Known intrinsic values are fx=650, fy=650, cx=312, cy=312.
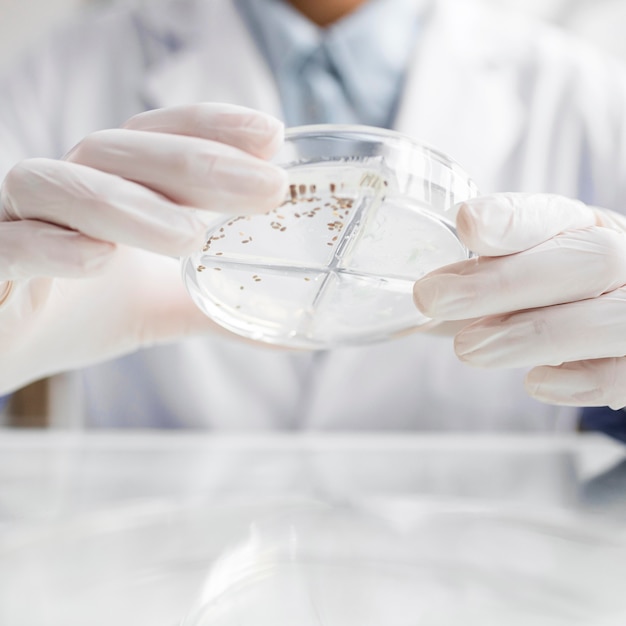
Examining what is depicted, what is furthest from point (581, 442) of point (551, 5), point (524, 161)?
point (551, 5)

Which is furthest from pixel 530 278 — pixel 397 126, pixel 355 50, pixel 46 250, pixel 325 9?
pixel 325 9

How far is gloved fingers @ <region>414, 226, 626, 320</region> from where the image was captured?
489 mm

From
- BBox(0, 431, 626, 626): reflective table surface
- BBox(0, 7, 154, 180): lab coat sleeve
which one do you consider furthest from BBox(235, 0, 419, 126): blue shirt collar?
BBox(0, 431, 626, 626): reflective table surface

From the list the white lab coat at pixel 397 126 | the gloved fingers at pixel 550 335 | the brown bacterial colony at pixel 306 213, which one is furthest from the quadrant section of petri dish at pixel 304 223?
the white lab coat at pixel 397 126

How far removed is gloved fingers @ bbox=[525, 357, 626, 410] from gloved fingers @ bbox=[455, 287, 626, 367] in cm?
3

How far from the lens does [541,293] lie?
1.69 feet

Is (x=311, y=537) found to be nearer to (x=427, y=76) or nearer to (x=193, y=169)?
(x=193, y=169)

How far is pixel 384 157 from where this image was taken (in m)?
0.46

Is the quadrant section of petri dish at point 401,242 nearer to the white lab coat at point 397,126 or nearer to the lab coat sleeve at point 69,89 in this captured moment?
the white lab coat at point 397,126

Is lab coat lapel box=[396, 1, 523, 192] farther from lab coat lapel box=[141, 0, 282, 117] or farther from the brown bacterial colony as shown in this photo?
the brown bacterial colony

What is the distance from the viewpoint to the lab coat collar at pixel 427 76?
3.57 feet

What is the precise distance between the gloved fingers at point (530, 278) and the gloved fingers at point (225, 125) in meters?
0.16

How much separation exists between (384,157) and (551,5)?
1.54 metres

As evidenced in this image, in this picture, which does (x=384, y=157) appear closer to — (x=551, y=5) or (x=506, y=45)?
(x=506, y=45)
